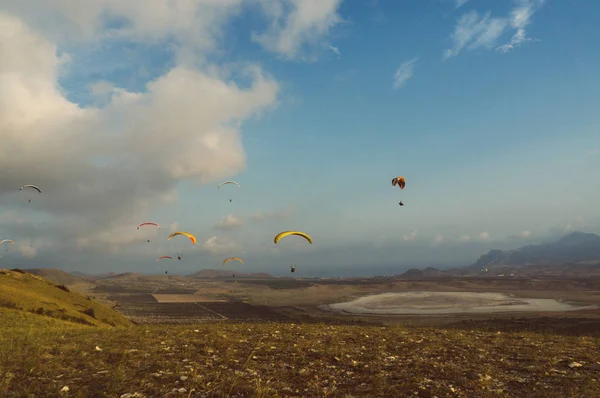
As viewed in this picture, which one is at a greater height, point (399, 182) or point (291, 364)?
point (399, 182)

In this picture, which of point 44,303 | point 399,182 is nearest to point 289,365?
point 399,182

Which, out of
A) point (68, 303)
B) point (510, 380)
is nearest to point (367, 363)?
point (510, 380)

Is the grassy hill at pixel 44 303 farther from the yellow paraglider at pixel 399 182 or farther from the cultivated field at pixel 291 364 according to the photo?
the yellow paraglider at pixel 399 182

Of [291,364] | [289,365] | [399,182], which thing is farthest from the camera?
[399,182]

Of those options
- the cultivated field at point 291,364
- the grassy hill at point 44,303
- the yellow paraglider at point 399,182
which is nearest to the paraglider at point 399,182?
the yellow paraglider at point 399,182

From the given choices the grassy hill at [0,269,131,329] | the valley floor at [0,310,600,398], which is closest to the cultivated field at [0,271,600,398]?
the valley floor at [0,310,600,398]

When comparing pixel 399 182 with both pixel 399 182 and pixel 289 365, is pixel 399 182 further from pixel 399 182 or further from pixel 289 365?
pixel 289 365
